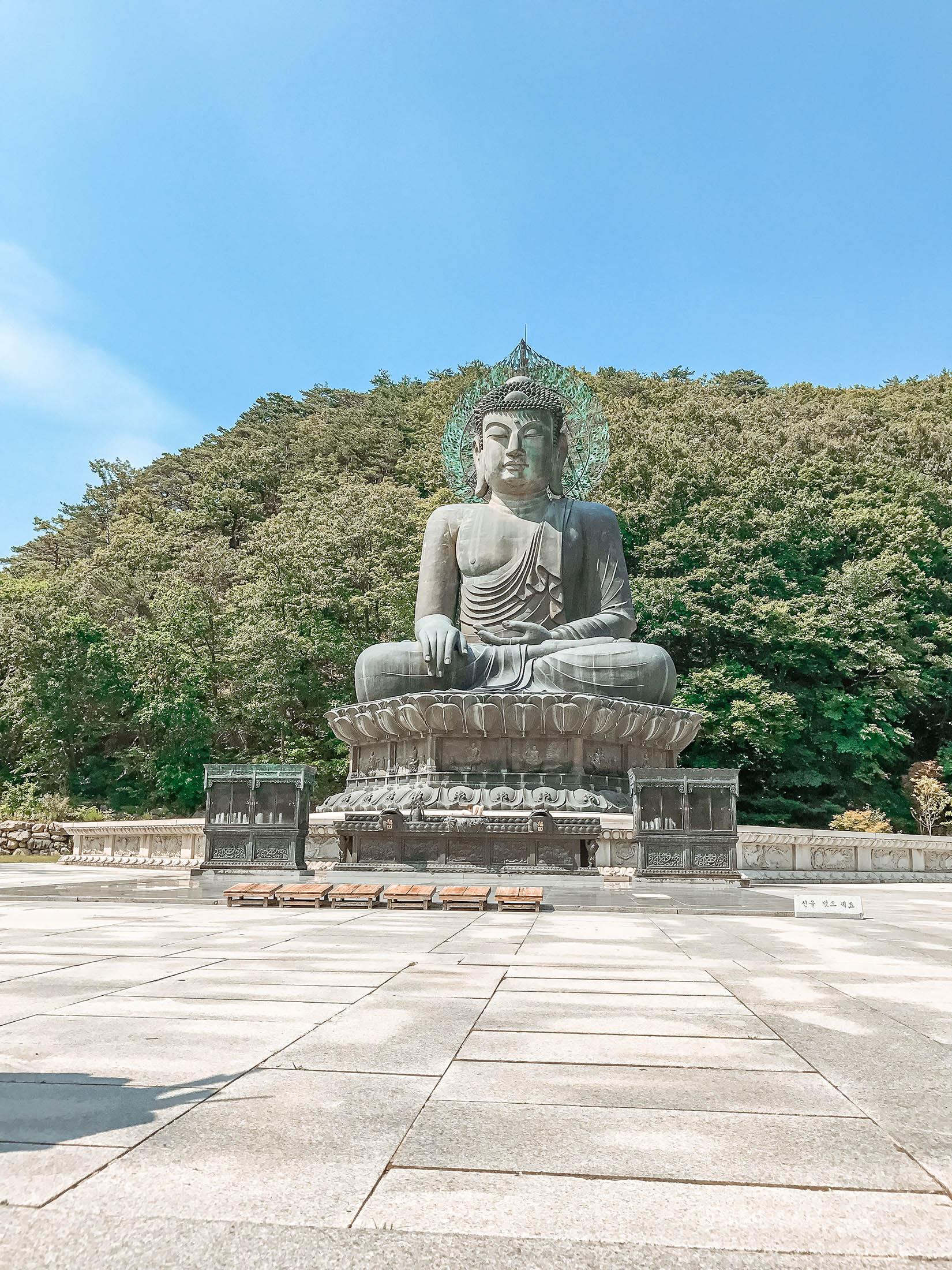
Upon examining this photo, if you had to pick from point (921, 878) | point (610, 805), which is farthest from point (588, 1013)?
point (921, 878)

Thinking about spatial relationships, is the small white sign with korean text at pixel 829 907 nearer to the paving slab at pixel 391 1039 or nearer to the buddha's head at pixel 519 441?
the paving slab at pixel 391 1039

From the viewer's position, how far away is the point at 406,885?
902 cm

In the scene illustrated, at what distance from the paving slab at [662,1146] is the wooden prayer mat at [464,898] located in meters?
6.04

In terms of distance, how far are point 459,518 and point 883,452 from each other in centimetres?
1760

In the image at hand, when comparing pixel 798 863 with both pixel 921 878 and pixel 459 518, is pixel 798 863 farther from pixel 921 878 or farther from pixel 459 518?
pixel 459 518

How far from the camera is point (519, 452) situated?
17.4 m

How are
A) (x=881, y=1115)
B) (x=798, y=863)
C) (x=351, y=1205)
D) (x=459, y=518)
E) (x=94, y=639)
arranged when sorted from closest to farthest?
(x=351, y=1205) → (x=881, y=1115) → (x=798, y=863) → (x=459, y=518) → (x=94, y=639)

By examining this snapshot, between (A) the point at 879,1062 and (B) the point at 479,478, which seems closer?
(A) the point at 879,1062

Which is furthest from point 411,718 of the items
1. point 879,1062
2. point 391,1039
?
point 879,1062

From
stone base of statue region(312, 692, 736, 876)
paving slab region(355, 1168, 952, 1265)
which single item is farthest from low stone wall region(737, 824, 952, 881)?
paving slab region(355, 1168, 952, 1265)

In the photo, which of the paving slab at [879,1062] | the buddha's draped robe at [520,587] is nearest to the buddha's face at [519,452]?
the buddha's draped robe at [520,587]

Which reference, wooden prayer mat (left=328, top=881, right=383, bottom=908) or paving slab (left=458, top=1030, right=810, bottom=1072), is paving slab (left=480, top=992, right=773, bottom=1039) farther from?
wooden prayer mat (left=328, top=881, right=383, bottom=908)

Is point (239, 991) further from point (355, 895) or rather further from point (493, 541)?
point (493, 541)

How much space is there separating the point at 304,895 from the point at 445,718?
5297mm
